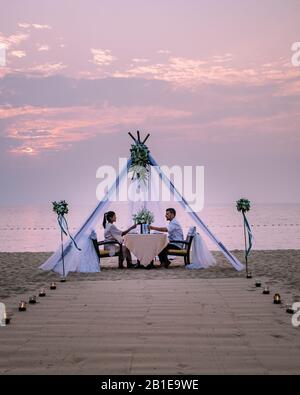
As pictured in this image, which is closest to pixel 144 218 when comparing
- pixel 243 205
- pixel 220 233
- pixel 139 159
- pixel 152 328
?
pixel 139 159

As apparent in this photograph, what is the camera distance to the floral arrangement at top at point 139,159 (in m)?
12.5

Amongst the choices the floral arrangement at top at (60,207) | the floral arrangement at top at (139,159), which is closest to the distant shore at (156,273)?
the floral arrangement at top at (60,207)

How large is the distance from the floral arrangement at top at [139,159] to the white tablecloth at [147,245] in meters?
1.66

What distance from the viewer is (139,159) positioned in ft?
40.9

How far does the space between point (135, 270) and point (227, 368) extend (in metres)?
7.79

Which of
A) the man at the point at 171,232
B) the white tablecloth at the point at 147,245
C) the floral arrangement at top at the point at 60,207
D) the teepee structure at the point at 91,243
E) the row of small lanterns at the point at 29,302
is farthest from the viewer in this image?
the man at the point at 171,232

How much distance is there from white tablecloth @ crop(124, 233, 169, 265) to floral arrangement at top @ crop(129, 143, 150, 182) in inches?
65.4

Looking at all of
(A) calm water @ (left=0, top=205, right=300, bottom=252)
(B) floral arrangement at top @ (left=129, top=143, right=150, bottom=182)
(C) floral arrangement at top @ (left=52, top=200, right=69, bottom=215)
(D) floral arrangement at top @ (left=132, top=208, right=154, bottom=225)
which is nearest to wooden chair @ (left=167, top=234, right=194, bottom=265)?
(D) floral arrangement at top @ (left=132, top=208, right=154, bottom=225)

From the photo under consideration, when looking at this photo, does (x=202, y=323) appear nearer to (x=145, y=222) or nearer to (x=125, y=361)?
(x=125, y=361)

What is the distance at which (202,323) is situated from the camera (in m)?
5.62

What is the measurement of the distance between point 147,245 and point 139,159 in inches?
78.6

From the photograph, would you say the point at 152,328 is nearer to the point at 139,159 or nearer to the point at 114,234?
the point at 114,234

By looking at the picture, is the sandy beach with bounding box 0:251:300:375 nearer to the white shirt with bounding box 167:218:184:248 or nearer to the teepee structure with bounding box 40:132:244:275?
the teepee structure with bounding box 40:132:244:275

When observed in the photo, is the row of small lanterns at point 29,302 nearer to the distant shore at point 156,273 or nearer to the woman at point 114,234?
the distant shore at point 156,273
